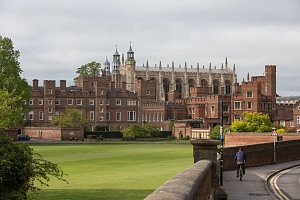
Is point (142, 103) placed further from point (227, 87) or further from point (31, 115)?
point (227, 87)

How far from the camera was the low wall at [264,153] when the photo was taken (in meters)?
33.6

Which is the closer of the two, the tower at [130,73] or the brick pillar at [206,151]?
the brick pillar at [206,151]

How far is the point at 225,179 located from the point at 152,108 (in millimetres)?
97061

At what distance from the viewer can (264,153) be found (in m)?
39.4

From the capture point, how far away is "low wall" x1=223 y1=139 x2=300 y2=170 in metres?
33.6

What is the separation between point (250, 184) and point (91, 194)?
359 inches

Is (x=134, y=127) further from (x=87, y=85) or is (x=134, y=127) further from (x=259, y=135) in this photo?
(x=259, y=135)

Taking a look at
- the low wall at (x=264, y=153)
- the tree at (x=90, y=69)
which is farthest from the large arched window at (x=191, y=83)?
the low wall at (x=264, y=153)

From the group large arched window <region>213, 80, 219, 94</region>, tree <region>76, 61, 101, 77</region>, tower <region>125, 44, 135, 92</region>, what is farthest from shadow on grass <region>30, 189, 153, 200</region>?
large arched window <region>213, 80, 219, 94</region>

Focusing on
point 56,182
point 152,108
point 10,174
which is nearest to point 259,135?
point 56,182

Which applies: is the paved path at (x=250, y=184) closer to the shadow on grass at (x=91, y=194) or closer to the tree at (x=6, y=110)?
the shadow on grass at (x=91, y=194)

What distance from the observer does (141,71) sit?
159 m

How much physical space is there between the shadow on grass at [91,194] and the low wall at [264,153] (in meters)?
11.8

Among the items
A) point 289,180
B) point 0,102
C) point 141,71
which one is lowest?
point 289,180
